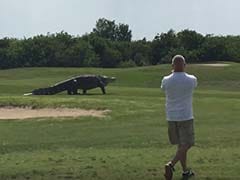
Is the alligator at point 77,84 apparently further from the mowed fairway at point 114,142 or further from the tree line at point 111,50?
the tree line at point 111,50

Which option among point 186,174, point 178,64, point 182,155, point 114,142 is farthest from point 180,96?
point 114,142

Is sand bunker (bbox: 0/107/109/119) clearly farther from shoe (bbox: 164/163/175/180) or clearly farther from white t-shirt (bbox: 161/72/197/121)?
shoe (bbox: 164/163/175/180)

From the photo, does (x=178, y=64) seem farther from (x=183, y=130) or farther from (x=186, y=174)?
(x=186, y=174)

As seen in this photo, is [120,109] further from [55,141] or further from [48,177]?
[48,177]

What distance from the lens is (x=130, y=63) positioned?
96.2 meters

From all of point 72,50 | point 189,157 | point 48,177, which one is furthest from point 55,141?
point 72,50

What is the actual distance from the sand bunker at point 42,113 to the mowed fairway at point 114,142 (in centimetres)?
67

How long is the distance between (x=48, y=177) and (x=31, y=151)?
17.1 feet

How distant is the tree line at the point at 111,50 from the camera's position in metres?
89.7

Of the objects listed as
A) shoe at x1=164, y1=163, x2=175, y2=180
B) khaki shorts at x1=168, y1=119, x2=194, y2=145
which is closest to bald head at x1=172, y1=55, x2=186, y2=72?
khaki shorts at x1=168, y1=119, x2=194, y2=145

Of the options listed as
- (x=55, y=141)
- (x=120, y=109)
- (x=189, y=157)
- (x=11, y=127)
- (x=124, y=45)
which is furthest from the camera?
(x=124, y=45)

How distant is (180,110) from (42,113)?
17.6 meters

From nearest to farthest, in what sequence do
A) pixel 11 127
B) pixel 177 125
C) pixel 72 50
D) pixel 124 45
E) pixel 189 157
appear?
pixel 177 125
pixel 189 157
pixel 11 127
pixel 72 50
pixel 124 45

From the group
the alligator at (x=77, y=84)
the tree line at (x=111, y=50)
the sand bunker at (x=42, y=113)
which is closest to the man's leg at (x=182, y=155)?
the sand bunker at (x=42, y=113)
